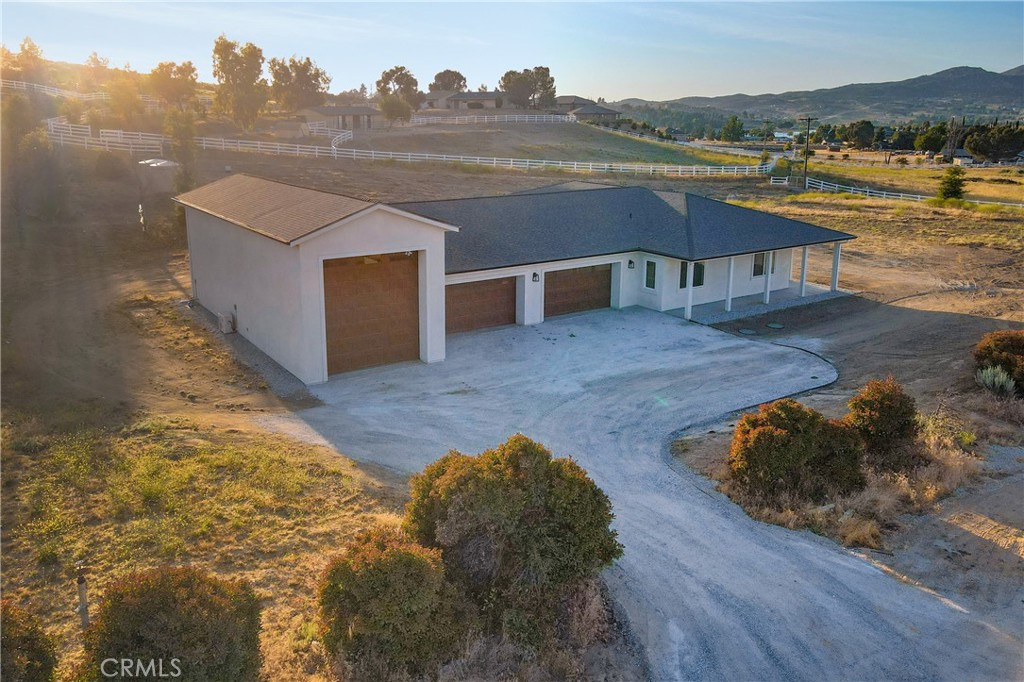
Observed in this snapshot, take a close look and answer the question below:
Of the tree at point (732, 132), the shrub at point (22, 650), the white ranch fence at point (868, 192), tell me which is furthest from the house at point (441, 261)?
the tree at point (732, 132)

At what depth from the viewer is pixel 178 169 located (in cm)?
4709

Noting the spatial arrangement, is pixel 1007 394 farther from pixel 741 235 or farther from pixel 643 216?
pixel 643 216

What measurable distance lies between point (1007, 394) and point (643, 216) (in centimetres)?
1451

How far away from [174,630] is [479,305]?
1893 cm

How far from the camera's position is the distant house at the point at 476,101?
124m

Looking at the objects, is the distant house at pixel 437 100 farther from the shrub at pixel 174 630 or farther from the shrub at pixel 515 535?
the shrub at pixel 174 630

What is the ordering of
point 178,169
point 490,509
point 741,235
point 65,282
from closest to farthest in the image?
point 490,509 < point 741,235 < point 65,282 < point 178,169

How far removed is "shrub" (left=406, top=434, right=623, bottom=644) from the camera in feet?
32.7

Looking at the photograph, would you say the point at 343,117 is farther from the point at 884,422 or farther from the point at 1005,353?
the point at 884,422

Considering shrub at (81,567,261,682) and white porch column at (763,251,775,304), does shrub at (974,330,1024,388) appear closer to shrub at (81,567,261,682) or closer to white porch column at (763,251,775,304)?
white porch column at (763,251,775,304)

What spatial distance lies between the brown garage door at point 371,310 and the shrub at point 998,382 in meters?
15.7

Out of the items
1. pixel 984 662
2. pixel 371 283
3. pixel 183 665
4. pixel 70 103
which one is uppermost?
pixel 70 103

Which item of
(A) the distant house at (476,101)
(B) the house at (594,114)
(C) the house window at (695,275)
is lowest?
(C) the house window at (695,275)

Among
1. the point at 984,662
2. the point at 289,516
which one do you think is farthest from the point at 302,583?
the point at 984,662
